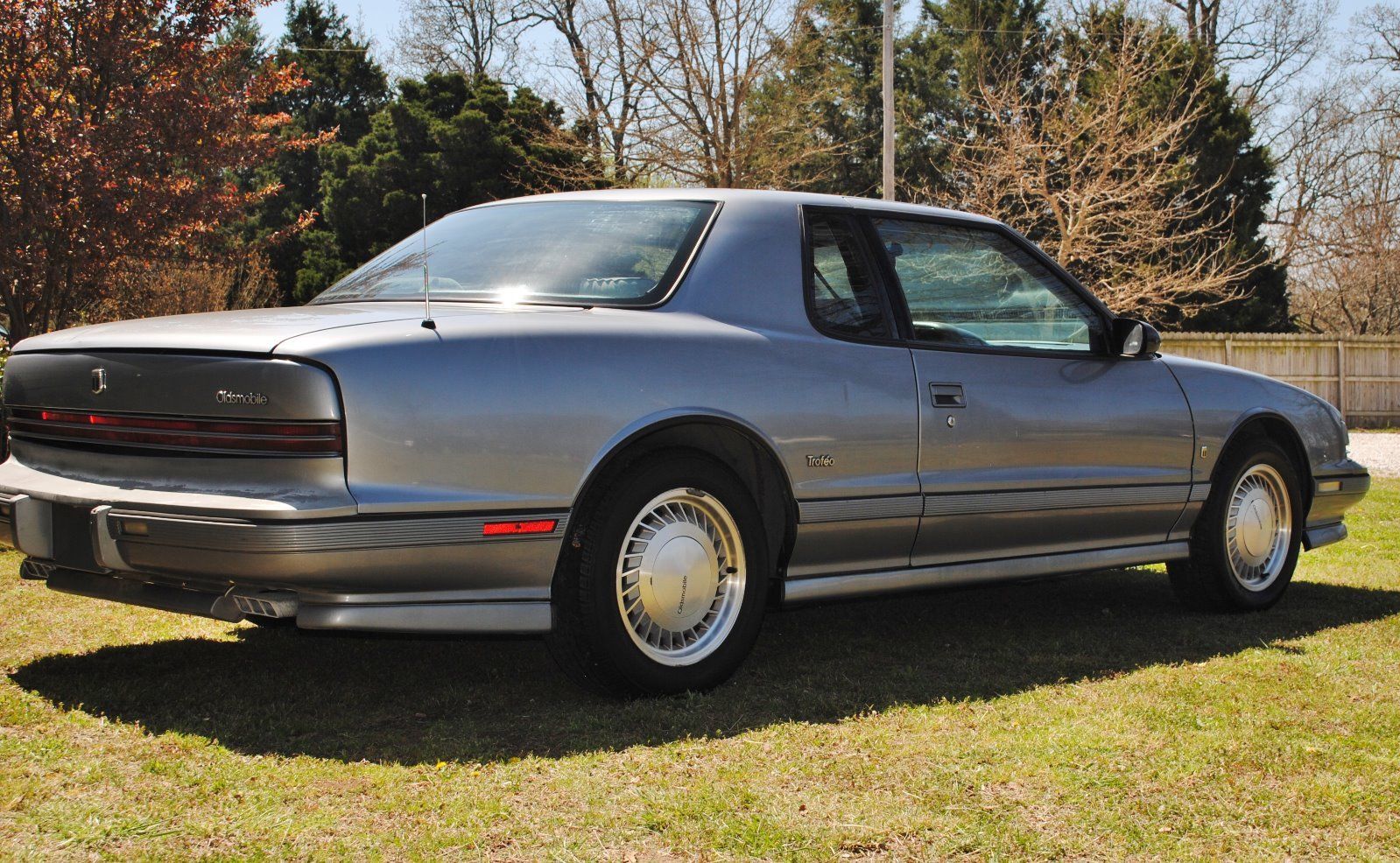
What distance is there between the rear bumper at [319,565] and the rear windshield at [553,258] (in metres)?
0.86

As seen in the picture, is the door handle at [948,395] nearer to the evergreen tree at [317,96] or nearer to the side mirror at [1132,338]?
the side mirror at [1132,338]

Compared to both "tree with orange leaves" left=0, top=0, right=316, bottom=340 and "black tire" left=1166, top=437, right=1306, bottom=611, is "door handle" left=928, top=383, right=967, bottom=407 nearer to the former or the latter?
"black tire" left=1166, top=437, right=1306, bottom=611

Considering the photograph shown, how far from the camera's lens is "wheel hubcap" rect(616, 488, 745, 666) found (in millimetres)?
4121

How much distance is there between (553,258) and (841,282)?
1003 millimetres

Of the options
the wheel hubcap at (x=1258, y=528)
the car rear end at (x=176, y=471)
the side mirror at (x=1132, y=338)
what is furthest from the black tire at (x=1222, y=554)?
the car rear end at (x=176, y=471)

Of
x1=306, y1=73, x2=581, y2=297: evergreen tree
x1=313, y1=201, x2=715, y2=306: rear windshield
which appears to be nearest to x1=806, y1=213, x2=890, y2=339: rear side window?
x1=313, y1=201, x2=715, y2=306: rear windshield

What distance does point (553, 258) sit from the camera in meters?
4.54

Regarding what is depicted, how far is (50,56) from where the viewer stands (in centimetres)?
948

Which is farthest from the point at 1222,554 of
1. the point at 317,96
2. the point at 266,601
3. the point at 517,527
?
the point at 317,96

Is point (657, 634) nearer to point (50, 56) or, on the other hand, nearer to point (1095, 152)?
point (50, 56)

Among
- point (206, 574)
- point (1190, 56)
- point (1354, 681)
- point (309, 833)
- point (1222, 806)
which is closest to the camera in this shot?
point (309, 833)

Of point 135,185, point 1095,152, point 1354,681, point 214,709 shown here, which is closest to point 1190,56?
point 1095,152

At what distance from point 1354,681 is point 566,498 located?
8.87 ft

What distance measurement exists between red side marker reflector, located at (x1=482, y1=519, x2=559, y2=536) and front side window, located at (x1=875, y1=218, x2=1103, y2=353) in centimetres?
169
